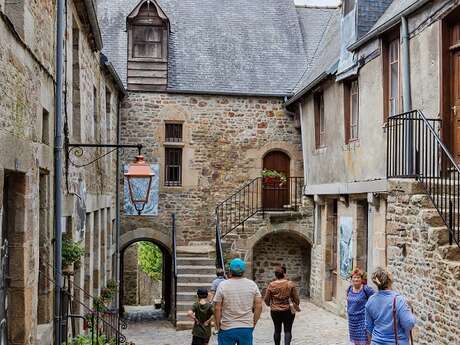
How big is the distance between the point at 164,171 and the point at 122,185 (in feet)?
4.15

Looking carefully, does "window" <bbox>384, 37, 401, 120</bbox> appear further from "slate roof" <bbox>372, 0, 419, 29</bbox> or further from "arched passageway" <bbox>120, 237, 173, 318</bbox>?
"arched passageway" <bbox>120, 237, 173, 318</bbox>

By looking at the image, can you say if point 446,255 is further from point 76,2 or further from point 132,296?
point 132,296

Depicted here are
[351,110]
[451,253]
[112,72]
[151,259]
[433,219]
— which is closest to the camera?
[451,253]

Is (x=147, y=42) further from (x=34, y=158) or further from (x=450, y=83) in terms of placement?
(x=34, y=158)

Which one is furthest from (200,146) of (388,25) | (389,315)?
(389,315)

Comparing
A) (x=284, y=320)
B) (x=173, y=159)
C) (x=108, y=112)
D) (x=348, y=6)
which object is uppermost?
(x=348, y=6)

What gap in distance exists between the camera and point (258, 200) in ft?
65.8

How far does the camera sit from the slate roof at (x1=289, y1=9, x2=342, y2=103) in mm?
17039

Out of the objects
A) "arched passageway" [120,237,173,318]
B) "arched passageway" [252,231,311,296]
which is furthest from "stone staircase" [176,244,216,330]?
"arched passageway" [252,231,311,296]

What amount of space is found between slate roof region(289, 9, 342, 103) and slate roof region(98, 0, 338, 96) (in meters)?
0.33

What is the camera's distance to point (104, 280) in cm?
1614

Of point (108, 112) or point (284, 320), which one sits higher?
point (108, 112)

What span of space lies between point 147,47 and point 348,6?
266 inches

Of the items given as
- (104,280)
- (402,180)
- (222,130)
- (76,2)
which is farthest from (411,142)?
(222,130)
